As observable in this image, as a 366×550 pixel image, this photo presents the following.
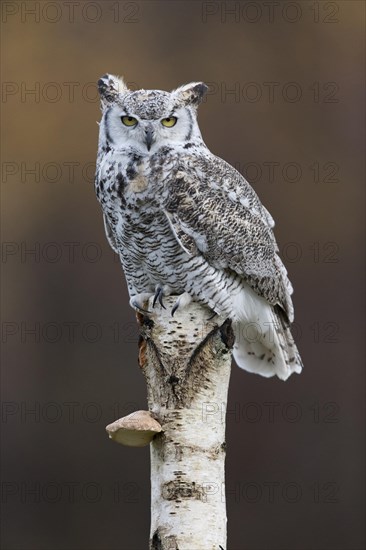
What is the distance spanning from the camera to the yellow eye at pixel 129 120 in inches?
98.7

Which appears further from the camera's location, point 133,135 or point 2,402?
point 2,402

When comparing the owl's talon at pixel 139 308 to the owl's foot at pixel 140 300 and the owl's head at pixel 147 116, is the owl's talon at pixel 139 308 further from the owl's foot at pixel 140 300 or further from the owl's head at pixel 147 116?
the owl's head at pixel 147 116

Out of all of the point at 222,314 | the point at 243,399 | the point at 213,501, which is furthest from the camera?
the point at 243,399

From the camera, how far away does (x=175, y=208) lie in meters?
2.54

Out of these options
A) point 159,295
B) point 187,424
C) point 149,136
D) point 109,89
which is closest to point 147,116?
point 149,136

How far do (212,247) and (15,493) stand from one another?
194 centimetres

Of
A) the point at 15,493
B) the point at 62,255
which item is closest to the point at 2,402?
the point at 15,493

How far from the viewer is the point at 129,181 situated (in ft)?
8.28

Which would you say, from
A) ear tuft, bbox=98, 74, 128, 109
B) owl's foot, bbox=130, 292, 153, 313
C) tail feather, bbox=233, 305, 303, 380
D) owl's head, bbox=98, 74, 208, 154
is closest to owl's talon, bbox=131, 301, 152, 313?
owl's foot, bbox=130, 292, 153, 313

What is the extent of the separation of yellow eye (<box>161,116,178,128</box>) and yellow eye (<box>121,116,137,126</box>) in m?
0.07

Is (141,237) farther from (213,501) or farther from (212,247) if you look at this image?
(213,501)

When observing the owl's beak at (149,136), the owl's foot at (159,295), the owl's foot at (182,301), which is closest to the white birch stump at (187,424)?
the owl's foot at (182,301)

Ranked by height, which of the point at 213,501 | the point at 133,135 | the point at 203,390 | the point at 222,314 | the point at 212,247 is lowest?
the point at 213,501

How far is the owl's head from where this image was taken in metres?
2.49
